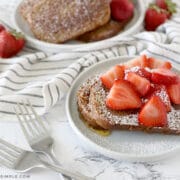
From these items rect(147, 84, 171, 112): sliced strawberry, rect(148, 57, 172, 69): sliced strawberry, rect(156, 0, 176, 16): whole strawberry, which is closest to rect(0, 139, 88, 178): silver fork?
rect(147, 84, 171, 112): sliced strawberry

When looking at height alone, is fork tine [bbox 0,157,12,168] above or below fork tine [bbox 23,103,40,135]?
above

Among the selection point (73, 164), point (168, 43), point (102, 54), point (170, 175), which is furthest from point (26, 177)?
point (168, 43)

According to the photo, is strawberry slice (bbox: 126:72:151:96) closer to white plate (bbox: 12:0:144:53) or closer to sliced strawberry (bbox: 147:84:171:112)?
sliced strawberry (bbox: 147:84:171:112)

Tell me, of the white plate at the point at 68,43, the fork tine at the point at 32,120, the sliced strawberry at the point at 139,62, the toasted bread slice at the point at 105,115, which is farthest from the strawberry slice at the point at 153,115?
the white plate at the point at 68,43

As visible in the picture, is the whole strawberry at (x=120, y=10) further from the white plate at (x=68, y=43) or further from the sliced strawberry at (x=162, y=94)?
the sliced strawberry at (x=162, y=94)

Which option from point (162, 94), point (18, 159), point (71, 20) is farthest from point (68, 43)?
point (18, 159)

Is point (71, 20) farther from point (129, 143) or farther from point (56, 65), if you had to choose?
point (129, 143)

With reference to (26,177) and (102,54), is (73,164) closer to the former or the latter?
(26,177)
